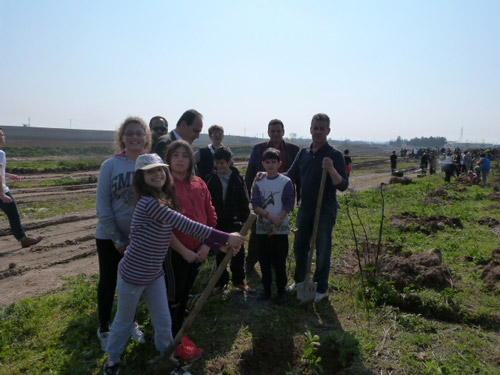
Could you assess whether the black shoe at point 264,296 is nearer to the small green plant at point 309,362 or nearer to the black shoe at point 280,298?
the black shoe at point 280,298

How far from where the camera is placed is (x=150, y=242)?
8.66 feet

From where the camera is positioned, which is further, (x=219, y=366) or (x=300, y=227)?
(x=300, y=227)

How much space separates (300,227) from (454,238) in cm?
432

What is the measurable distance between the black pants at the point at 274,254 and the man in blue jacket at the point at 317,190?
351 millimetres

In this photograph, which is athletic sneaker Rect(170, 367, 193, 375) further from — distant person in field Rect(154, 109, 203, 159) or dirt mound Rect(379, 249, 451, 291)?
dirt mound Rect(379, 249, 451, 291)

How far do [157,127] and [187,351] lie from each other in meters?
2.72

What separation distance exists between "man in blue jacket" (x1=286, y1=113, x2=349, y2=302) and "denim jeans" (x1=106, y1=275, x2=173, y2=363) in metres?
2.02

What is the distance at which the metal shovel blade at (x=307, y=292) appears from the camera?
13.2ft

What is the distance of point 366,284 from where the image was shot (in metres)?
4.57

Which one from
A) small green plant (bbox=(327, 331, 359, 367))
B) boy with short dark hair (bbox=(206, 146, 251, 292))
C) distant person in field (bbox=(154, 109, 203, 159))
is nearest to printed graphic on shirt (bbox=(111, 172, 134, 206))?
distant person in field (bbox=(154, 109, 203, 159))

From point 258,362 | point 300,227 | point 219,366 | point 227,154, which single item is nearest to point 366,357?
point 258,362

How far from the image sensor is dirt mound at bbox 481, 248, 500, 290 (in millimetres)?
4664

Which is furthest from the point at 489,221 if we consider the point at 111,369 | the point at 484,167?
the point at 484,167

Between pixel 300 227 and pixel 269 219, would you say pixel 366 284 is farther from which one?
pixel 269 219
